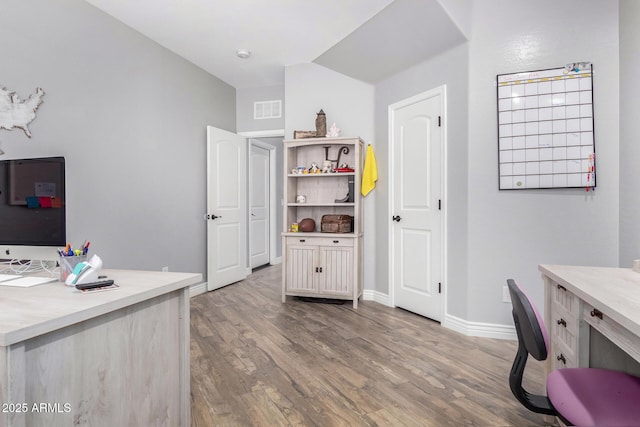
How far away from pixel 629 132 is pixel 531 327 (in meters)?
1.99

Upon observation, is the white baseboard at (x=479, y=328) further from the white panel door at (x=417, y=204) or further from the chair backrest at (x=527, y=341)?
the chair backrest at (x=527, y=341)

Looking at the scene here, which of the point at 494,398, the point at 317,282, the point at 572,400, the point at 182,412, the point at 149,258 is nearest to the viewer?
the point at 572,400

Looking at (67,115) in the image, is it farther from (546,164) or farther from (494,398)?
(546,164)

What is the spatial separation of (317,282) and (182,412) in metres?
2.34

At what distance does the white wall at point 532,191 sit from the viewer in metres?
2.54

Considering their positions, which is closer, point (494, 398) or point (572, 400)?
point (572, 400)

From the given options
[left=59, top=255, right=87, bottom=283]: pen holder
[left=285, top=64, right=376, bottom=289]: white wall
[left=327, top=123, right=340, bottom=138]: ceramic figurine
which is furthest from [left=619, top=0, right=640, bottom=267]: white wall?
[left=59, top=255, right=87, bottom=283]: pen holder

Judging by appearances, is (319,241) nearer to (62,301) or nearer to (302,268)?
(302,268)

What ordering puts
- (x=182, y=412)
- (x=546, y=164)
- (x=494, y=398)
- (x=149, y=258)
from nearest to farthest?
(x=182, y=412) < (x=494, y=398) < (x=546, y=164) < (x=149, y=258)

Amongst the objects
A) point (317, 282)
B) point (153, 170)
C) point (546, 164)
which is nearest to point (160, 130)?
point (153, 170)

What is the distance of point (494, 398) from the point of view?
6.43ft

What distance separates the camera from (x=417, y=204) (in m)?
3.42

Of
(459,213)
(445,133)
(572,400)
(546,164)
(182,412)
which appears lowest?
(182,412)

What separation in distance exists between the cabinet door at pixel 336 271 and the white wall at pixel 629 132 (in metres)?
2.20
